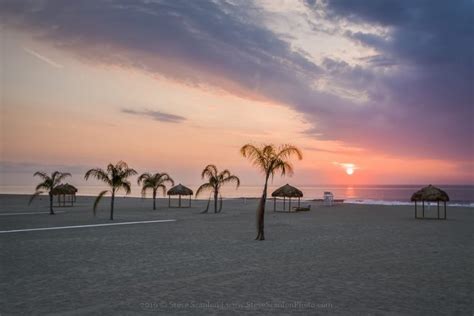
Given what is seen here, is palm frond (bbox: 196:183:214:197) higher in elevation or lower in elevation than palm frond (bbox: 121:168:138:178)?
lower

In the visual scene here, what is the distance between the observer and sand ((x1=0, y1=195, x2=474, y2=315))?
638cm

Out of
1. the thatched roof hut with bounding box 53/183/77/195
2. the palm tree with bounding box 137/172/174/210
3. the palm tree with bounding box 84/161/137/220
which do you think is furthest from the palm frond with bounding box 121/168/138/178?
the thatched roof hut with bounding box 53/183/77/195

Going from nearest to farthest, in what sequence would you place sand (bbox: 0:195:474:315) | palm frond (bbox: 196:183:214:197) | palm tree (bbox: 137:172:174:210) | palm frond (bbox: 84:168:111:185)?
sand (bbox: 0:195:474:315), palm frond (bbox: 84:168:111:185), palm frond (bbox: 196:183:214:197), palm tree (bbox: 137:172:174:210)

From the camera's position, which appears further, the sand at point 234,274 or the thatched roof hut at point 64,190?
the thatched roof hut at point 64,190

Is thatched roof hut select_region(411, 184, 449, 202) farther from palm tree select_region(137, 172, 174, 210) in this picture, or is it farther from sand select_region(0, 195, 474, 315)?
palm tree select_region(137, 172, 174, 210)

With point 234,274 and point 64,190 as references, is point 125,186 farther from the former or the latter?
point 234,274

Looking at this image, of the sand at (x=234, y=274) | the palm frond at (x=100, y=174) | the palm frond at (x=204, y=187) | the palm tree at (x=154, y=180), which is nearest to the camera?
the sand at (x=234, y=274)

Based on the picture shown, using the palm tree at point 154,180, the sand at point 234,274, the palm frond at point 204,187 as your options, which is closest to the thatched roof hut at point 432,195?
the sand at point 234,274

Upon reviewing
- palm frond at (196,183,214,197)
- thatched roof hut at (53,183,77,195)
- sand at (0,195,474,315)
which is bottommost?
sand at (0,195,474,315)

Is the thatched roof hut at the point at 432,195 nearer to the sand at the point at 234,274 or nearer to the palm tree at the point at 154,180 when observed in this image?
the sand at the point at 234,274

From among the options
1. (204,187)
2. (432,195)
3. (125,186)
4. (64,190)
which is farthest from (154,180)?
(432,195)

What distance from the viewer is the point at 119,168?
23875 millimetres

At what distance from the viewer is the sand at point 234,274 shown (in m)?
6.38

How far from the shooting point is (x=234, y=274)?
8.74 m
